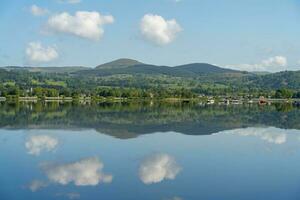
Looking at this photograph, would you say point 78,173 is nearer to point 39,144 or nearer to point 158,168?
point 158,168

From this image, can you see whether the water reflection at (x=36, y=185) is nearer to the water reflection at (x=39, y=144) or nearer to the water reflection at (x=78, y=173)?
the water reflection at (x=78, y=173)

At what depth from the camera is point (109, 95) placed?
122 metres

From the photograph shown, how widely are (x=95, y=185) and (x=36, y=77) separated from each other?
6944 inches

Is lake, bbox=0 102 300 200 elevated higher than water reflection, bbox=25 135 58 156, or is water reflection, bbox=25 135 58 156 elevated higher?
lake, bbox=0 102 300 200

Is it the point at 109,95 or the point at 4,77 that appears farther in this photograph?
the point at 4,77

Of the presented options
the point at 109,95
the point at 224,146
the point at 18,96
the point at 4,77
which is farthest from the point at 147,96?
the point at 224,146

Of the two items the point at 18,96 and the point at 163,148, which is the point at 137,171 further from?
the point at 18,96

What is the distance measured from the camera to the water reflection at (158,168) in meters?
15.9

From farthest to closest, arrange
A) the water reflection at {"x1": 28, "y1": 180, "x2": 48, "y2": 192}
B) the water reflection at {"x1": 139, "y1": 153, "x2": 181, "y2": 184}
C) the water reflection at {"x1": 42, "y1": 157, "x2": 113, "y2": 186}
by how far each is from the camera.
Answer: the water reflection at {"x1": 139, "y1": 153, "x2": 181, "y2": 184} < the water reflection at {"x1": 42, "y1": 157, "x2": 113, "y2": 186} < the water reflection at {"x1": 28, "y1": 180, "x2": 48, "y2": 192}

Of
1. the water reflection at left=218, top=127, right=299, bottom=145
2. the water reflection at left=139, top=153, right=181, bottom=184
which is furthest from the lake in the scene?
the water reflection at left=218, top=127, right=299, bottom=145

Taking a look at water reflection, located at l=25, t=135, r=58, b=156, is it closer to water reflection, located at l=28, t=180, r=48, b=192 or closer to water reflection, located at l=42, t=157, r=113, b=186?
water reflection, located at l=42, t=157, r=113, b=186

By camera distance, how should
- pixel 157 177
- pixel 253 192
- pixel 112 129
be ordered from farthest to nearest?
pixel 112 129 < pixel 157 177 < pixel 253 192

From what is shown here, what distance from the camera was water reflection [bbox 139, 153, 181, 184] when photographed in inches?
628

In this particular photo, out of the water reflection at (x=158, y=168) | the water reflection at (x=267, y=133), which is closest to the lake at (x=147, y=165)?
the water reflection at (x=158, y=168)
